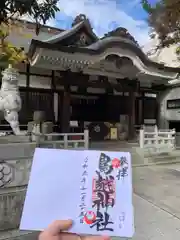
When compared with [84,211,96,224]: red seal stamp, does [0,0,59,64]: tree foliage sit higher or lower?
higher

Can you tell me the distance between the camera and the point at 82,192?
1127 millimetres

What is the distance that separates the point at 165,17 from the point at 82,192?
6.66m

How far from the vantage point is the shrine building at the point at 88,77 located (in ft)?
31.5

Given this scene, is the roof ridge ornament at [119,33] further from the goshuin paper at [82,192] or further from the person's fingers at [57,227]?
the person's fingers at [57,227]

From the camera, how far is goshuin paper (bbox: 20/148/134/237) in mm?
1054

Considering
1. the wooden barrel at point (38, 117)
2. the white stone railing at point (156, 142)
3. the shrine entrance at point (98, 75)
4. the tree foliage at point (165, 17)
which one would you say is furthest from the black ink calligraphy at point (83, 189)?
the wooden barrel at point (38, 117)

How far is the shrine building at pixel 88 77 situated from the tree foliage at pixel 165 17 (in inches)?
126

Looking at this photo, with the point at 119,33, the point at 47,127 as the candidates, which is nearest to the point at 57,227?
the point at 47,127

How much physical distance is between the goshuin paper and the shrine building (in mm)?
7981

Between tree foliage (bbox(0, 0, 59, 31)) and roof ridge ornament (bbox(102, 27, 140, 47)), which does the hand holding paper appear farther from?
roof ridge ornament (bbox(102, 27, 140, 47))

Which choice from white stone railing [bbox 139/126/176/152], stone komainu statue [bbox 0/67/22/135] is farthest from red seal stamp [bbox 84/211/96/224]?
white stone railing [bbox 139/126/176/152]

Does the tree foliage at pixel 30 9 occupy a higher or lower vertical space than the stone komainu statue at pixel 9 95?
higher

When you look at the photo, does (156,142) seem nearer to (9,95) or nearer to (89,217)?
(9,95)

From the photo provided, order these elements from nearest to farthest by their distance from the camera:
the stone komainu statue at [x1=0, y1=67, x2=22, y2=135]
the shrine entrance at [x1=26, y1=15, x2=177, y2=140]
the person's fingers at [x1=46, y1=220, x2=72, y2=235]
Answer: the person's fingers at [x1=46, y1=220, x2=72, y2=235]
the stone komainu statue at [x1=0, y1=67, x2=22, y2=135]
the shrine entrance at [x1=26, y1=15, x2=177, y2=140]
